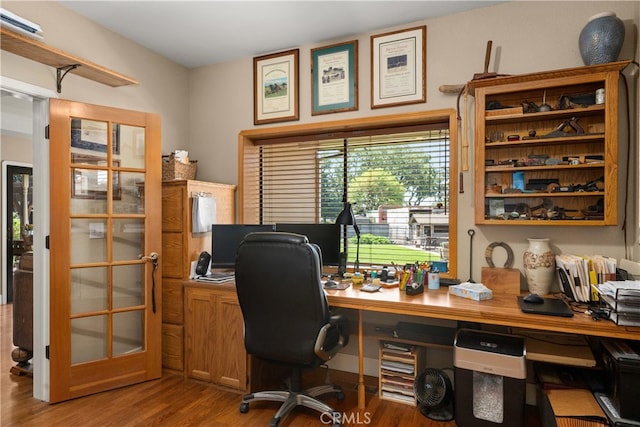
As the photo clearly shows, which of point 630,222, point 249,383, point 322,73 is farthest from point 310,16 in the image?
point 249,383

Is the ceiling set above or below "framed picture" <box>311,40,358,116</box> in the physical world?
above

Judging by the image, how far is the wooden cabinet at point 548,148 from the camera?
6.88ft

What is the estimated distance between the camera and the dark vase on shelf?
6.79 ft

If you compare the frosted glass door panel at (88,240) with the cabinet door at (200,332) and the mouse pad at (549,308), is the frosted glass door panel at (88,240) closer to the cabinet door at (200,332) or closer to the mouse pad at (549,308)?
the cabinet door at (200,332)

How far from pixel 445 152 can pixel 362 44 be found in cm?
110

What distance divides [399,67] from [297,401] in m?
2.47

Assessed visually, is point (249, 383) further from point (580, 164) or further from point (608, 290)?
point (580, 164)

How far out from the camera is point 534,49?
242 cm

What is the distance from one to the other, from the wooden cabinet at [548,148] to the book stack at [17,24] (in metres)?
2.71

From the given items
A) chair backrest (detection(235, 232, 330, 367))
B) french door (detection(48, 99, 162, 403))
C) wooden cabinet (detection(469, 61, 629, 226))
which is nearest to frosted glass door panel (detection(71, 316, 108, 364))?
french door (detection(48, 99, 162, 403))

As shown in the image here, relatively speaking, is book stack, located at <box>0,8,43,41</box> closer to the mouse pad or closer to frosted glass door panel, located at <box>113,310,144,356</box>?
frosted glass door panel, located at <box>113,310,144,356</box>

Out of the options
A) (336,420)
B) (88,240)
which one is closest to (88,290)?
(88,240)

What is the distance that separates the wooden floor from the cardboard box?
1.98ft

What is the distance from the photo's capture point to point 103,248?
269cm
